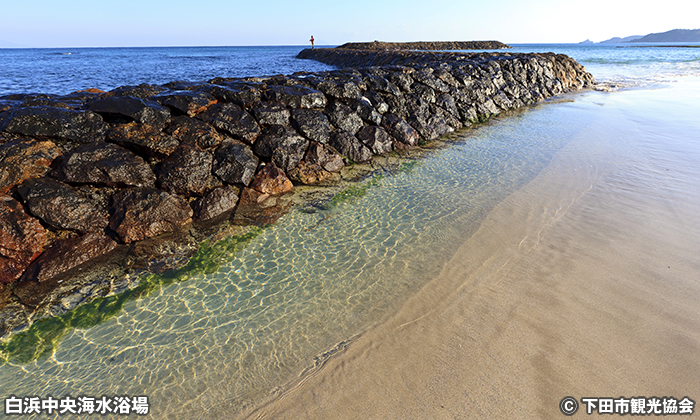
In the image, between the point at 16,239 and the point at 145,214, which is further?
the point at 145,214

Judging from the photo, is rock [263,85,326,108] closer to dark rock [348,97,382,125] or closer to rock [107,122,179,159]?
dark rock [348,97,382,125]

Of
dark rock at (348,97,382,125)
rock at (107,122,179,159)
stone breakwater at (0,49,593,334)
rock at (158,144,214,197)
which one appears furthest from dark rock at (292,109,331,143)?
rock at (107,122,179,159)

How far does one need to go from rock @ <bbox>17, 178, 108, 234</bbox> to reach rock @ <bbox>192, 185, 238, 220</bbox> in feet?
4.53

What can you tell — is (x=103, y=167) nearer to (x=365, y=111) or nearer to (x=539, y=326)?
(x=365, y=111)

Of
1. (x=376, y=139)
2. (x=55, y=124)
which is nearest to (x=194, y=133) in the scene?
(x=55, y=124)

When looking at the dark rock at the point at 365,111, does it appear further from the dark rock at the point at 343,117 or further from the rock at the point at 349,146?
the rock at the point at 349,146

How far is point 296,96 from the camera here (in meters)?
8.36

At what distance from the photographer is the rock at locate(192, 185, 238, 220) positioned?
589 centimetres

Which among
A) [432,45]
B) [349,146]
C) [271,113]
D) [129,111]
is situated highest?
[432,45]

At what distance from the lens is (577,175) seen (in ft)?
24.1

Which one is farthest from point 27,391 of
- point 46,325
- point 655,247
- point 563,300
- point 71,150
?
point 655,247

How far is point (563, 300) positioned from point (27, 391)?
5.54m

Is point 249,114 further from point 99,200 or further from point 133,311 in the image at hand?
point 133,311

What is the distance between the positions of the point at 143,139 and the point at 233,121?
1.79 m
